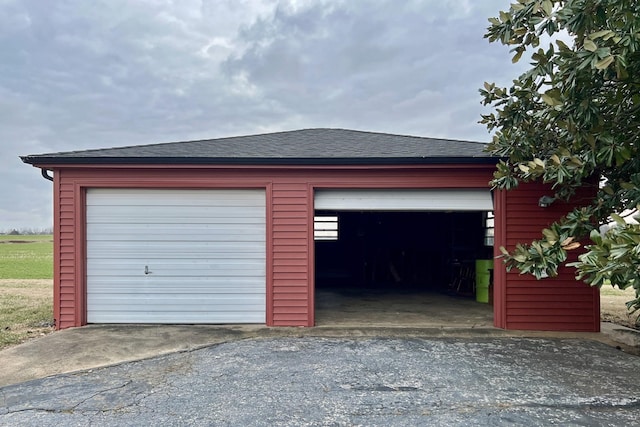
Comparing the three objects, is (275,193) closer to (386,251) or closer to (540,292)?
(540,292)

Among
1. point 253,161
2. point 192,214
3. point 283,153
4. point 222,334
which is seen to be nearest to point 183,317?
point 222,334

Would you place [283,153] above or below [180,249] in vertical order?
above

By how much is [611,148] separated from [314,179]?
3749mm

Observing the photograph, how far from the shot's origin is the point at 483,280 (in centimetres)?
859

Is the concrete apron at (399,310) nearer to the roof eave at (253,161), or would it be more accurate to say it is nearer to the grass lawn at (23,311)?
the roof eave at (253,161)

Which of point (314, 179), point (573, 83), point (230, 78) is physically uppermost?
point (230, 78)

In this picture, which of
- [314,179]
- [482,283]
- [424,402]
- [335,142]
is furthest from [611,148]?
[482,283]

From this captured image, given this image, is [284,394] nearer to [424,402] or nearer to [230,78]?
[424,402]

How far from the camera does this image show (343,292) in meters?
10.0

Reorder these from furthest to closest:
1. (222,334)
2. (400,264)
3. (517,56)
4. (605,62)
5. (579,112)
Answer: (400,264)
(222,334)
(517,56)
(579,112)
(605,62)

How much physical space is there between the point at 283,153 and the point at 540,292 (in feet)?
15.0

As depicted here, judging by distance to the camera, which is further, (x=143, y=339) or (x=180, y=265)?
(x=180, y=265)

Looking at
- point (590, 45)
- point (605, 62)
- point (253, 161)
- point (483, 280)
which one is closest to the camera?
point (605, 62)

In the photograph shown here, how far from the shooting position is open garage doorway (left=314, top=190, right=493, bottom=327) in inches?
260
